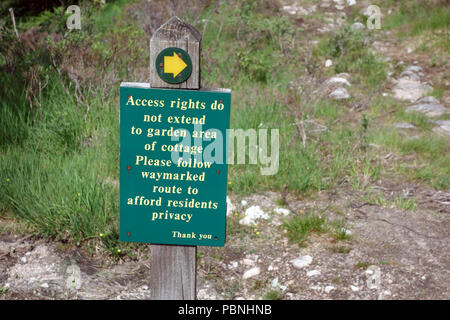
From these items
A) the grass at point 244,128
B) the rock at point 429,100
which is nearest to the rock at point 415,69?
the grass at point 244,128

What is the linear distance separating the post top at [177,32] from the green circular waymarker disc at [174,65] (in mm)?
63

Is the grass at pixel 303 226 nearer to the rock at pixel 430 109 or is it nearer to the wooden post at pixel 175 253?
the wooden post at pixel 175 253

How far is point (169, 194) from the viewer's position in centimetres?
264

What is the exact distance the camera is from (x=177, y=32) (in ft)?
8.27

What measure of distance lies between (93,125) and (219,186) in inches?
114

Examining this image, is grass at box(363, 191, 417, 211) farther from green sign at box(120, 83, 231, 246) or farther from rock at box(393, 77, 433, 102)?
rock at box(393, 77, 433, 102)

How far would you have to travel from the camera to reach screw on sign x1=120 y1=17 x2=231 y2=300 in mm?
2521

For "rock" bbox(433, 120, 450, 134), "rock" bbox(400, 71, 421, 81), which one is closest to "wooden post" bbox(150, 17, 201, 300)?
"rock" bbox(433, 120, 450, 134)

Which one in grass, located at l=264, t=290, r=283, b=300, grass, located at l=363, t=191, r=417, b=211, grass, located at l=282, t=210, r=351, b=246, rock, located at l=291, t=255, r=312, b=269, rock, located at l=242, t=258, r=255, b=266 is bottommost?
grass, located at l=264, t=290, r=283, b=300

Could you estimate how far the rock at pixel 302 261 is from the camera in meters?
3.85

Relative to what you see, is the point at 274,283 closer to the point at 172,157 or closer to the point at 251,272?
the point at 251,272

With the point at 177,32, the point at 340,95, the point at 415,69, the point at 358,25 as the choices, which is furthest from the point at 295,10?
the point at 177,32

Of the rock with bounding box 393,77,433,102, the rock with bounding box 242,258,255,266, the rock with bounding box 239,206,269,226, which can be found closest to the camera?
the rock with bounding box 242,258,255,266

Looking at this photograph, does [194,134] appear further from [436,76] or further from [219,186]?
[436,76]
